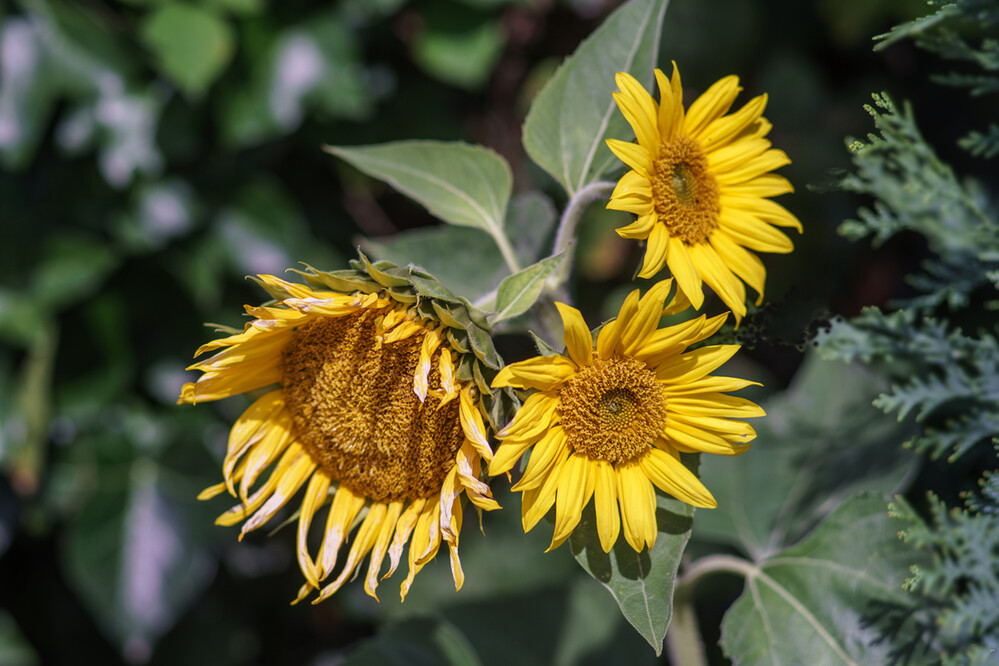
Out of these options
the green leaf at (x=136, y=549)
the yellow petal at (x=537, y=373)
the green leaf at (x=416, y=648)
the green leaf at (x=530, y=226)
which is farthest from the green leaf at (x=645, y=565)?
the green leaf at (x=136, y=549)

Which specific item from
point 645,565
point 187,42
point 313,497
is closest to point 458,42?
point 187,42

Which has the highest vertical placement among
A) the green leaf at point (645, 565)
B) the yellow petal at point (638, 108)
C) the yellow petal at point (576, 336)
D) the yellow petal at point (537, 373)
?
the yellow petal at point (638, 108)

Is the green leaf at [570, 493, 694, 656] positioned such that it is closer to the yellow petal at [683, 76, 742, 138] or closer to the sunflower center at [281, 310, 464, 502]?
the sunflower center at [281, 310, 464, 502]

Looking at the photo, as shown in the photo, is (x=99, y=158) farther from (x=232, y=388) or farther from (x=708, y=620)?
(x=708, y=620)

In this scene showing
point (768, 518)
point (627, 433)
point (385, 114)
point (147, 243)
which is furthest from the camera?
point (385, 114)

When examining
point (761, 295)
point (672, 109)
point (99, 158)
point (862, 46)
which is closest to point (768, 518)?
point (761, 295)

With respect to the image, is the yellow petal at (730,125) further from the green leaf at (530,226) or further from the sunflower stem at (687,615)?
the sunflower stem at (687,615)
